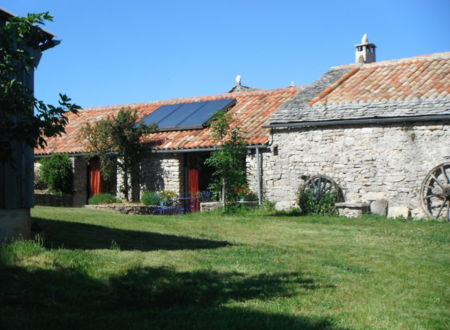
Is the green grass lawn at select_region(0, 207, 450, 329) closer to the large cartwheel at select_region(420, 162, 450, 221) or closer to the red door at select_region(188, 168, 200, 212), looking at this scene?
the large cartwheel at select_region(420, 162, 450, 221)

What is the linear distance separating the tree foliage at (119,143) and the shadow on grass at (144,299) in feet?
43.8

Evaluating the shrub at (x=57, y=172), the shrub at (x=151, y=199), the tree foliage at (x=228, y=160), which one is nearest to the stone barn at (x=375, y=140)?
the tree foliage at (x=228, y=160)

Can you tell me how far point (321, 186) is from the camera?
670 inches

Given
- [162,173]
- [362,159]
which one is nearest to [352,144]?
[362,159]

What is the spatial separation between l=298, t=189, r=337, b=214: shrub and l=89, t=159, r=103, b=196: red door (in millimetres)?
8836

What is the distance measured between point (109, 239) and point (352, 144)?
29.6 ft

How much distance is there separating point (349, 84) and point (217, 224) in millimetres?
7342

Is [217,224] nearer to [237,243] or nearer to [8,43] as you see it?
[237,243]

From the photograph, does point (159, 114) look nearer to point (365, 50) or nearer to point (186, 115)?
point (186, 115)

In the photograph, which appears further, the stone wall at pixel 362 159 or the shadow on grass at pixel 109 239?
the stone wall at pixel 362 159

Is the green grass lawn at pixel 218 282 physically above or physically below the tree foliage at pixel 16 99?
below

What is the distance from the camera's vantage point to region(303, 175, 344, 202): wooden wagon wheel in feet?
54.8

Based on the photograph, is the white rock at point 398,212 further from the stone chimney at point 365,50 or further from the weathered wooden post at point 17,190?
the weathered wooden post at point 17,190

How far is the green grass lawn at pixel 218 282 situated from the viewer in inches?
210
